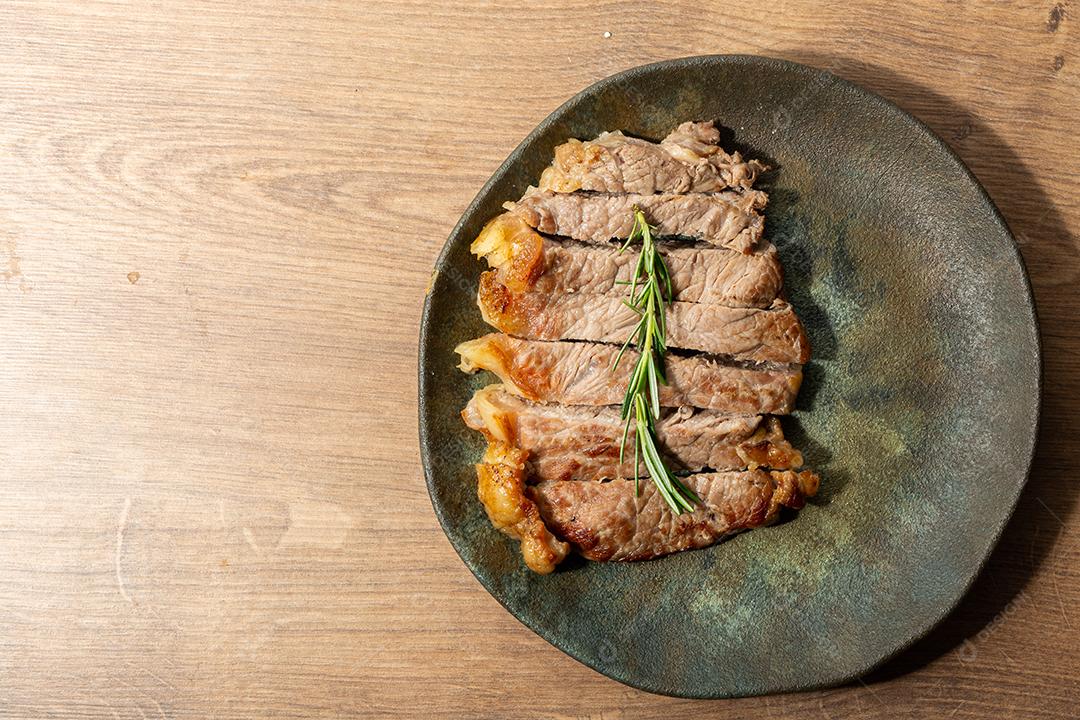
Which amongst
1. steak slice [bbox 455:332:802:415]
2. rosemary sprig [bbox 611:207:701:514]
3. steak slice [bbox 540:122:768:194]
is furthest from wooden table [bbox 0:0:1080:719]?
rosemary sprig [bbox 611:207:701:514]

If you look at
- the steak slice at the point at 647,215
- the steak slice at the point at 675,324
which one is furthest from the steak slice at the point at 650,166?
the steak slice at the point at 675,324

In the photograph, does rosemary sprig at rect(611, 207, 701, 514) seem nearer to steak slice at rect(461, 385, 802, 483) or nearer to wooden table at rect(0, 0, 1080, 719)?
steak slice at rect(461, 385, 802, 483)

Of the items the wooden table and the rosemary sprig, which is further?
the wooden table

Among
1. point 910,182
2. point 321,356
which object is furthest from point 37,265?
point 910,182

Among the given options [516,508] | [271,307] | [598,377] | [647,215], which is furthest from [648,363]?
[271,307]

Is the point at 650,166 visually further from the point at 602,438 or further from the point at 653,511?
the point at 653,511

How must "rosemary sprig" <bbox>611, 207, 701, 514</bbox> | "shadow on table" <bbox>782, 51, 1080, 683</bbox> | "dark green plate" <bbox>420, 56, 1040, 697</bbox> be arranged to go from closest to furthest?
1. "rosemary sprig" <bbox>611, 207, 701, 514</bbox>
2. "dark green plate" <bbox>420, 56, 1040, 697</bbox>
3. "shadow on table" <bbox>782, 51, 1080, 683</bbox>

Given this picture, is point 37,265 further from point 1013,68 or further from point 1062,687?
point 1062,687
